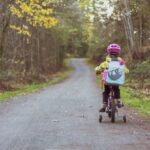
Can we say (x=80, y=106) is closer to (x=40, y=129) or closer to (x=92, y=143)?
(x=40, y=129)

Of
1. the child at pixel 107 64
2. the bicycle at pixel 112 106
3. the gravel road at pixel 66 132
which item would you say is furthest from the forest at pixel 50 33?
the bicycle at pixel 112 106

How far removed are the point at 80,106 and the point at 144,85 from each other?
11226 millimetres

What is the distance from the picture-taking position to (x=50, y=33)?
65.6 m

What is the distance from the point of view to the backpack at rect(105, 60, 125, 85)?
508 inches

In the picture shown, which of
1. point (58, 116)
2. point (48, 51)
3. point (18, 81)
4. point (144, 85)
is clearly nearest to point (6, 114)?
point (58, 116)

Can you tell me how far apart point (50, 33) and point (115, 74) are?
174ft

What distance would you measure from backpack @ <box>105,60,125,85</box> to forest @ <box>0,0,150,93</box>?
11.8 meters

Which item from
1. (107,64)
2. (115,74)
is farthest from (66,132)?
(107,64)

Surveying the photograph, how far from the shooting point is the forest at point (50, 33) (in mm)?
28036

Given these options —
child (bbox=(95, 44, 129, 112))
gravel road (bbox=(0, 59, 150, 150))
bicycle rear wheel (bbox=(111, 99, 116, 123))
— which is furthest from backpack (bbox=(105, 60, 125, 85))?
gravel road (bbox=(0, 59, 150, 150))

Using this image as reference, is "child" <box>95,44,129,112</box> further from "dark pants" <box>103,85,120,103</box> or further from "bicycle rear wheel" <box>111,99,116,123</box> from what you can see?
"bicycle rear wheel" <box>111,99,116,123</box>

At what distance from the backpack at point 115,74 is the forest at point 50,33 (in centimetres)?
1179

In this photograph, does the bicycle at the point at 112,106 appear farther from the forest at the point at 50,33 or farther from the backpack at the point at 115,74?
the forest at the point at 50,33

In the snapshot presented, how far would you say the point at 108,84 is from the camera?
→ 13.0 metres
